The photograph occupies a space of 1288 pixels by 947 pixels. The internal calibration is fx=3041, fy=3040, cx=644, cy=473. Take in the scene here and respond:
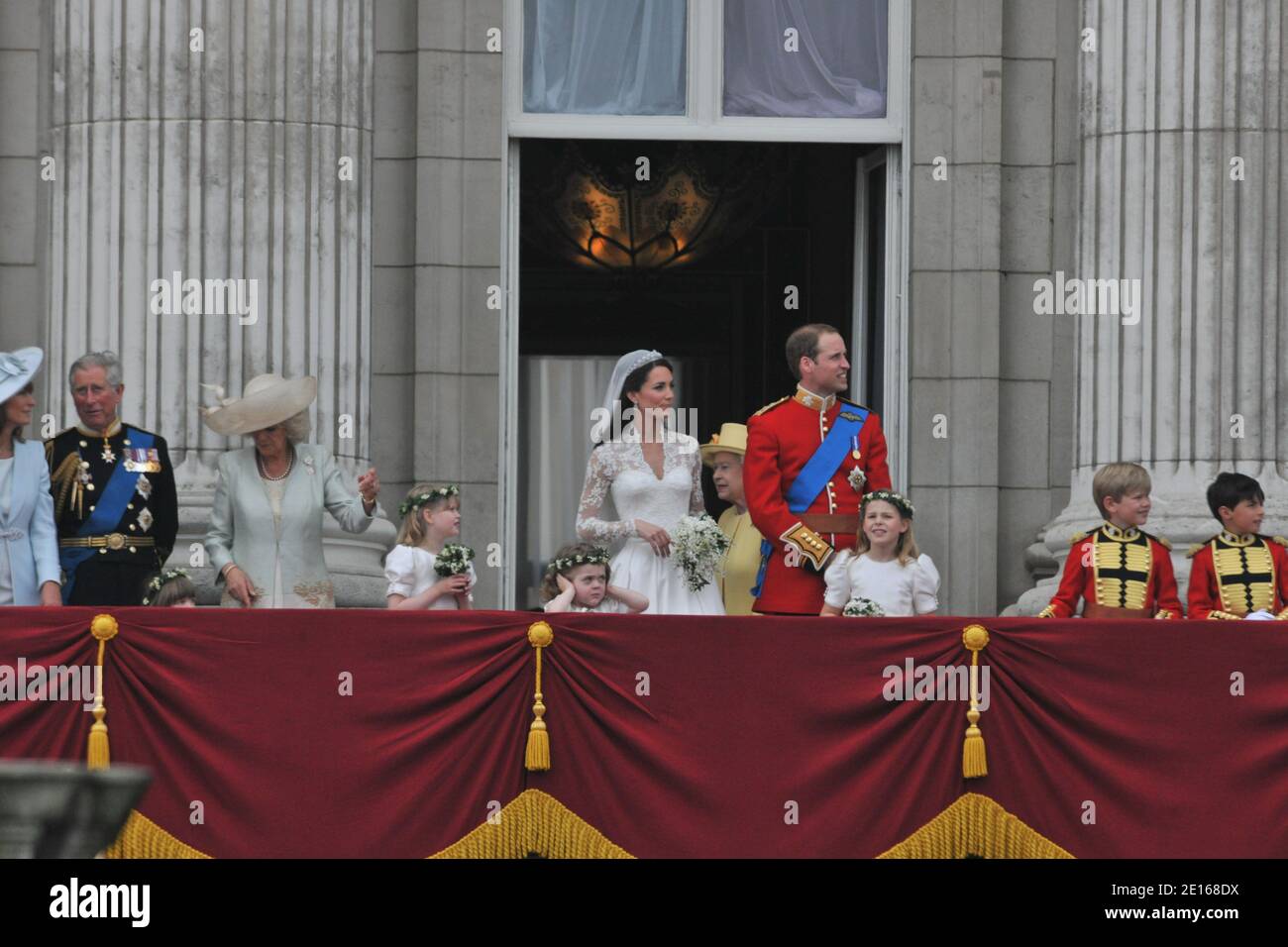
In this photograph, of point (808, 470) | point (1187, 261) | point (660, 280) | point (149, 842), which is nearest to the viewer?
point (149, 842)

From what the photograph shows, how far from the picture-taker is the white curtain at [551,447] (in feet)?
76.0

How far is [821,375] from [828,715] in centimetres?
231

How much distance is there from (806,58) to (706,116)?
0.72 meters

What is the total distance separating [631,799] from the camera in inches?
543

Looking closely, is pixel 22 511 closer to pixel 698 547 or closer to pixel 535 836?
pixel 535 836

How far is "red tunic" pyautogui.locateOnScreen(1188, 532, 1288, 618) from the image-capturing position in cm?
1519

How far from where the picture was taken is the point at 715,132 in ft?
60.3

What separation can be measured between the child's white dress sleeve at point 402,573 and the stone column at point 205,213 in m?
2.12

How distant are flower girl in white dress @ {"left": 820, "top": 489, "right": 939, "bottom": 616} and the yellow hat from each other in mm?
1643

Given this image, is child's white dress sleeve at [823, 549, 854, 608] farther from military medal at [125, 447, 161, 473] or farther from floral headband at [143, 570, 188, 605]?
military medal at [125, 447, 161, 473]

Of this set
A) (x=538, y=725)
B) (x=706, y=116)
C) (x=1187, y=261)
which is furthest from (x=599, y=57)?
(x=538, y=725)

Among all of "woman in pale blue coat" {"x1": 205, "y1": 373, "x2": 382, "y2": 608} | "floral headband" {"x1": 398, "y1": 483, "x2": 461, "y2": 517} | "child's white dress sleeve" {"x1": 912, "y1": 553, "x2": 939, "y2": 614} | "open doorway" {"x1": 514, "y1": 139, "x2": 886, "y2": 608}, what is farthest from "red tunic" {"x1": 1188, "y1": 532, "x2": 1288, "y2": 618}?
"open doorway" {"x1": 514, "y1": 139, "x2": 886, "y2": 608}

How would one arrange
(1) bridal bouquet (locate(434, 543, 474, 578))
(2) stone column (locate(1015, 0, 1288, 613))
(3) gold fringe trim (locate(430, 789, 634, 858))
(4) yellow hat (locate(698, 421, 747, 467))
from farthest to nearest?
(2) stone column (locate(1015, 0, 1288, 613)), (4) yellow hat (locate(698, 421, 747, 467)), (1) bridal bouquet (locate(434, 543, 474, 578)), (3) gold fringe trim (locate(430, 789, 634, 858))

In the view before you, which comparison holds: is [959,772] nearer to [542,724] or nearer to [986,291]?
[542,724]
